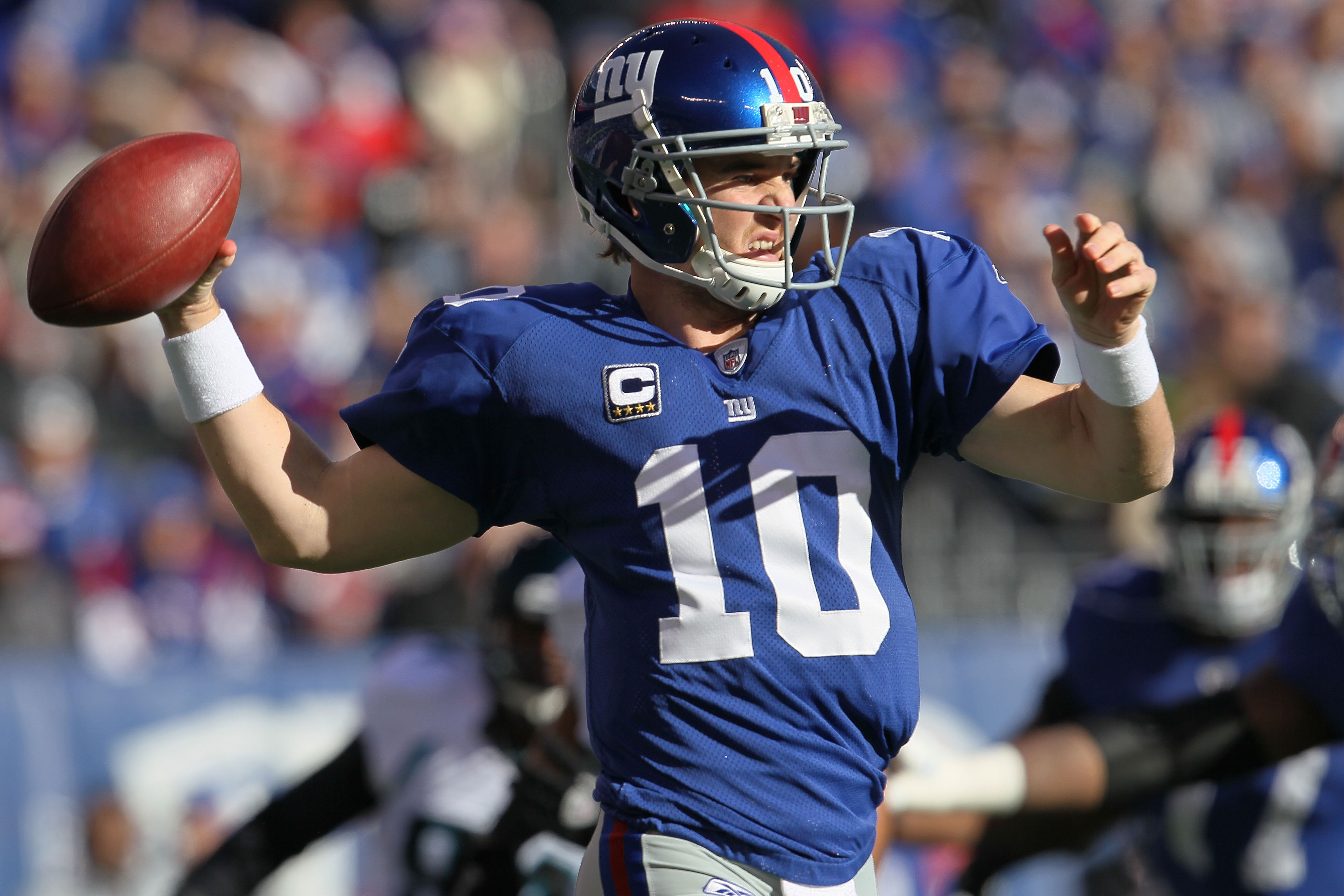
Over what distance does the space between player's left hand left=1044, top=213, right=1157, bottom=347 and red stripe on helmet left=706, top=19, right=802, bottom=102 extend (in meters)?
0.42

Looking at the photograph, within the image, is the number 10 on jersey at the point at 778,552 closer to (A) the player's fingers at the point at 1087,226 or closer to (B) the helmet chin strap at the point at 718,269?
(B) the helmet chin strap at the point at 718,269

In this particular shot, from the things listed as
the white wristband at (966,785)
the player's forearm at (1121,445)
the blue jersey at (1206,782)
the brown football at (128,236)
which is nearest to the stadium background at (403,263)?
the blue jersey at (1206,782)

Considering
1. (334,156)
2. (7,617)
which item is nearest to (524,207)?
(334,156)

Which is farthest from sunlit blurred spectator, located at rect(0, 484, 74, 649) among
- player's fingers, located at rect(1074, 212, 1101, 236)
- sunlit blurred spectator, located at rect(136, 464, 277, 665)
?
player's fingers, located at rect(1074, 212, 1101, 236)

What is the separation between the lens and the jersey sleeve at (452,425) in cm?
228

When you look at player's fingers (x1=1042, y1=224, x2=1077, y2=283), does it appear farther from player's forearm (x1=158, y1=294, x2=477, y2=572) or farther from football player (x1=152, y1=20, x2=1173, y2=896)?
player's forearm (x1=158, y1=294, x2=477, y2=572)

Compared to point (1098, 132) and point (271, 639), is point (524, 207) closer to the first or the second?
point (271, 639)

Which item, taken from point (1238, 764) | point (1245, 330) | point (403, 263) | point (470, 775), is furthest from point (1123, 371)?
point (403, 263)

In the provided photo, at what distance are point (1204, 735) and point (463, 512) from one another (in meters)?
1.60

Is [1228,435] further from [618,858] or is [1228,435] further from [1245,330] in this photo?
[1245,330]

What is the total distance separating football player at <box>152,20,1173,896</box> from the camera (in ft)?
7.10

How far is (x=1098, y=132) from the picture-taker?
9.36 metres

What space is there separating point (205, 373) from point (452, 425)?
36 cm

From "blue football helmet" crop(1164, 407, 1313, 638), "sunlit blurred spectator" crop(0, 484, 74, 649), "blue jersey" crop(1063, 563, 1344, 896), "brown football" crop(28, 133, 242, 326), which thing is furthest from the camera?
"sunlit blurred spectator" crop(0, 484, 74, 649)
